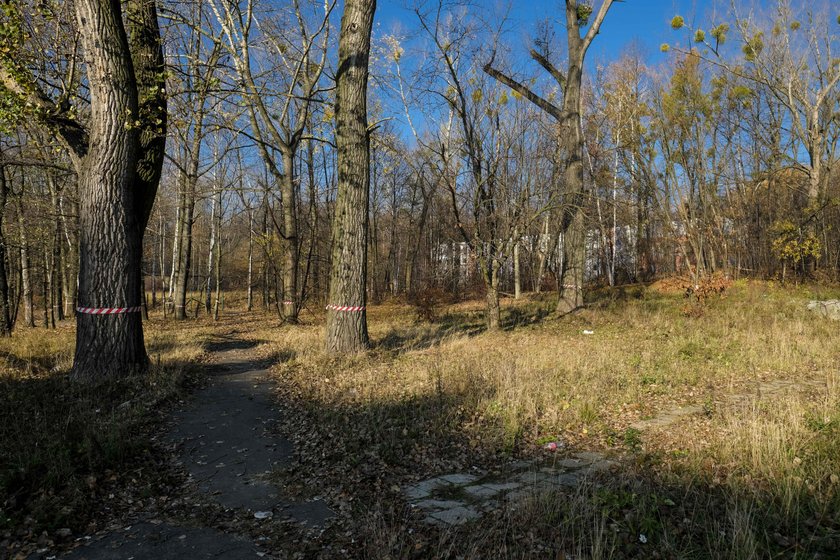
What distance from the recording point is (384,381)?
7.95 m

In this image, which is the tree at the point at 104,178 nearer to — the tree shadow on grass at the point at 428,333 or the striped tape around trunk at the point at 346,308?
the striped tape around trunk at the point at 346,308

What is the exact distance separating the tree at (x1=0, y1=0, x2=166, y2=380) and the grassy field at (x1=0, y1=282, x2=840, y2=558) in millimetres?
717

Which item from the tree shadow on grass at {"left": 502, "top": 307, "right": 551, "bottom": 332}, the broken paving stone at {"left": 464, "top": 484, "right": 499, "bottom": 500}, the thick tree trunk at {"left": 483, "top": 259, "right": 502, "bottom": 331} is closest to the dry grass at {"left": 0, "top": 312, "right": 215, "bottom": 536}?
the broken paving stone at {"left": 464, "top": 484, "right": 499, "bottom": 500}

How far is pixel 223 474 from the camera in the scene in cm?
496

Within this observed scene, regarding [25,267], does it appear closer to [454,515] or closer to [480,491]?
[480,491]

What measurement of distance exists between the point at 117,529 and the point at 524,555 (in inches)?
121

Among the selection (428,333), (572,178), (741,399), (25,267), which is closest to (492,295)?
(428,333)

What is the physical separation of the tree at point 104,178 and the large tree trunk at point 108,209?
1cm

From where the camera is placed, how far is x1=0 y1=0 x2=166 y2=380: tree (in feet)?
25.5

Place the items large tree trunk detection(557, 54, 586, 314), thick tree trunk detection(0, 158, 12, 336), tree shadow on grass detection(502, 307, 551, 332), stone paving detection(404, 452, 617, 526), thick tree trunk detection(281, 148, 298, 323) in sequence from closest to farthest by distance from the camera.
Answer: stone paving detection(404, 452, 617, 526)
thick tree trunk detection(0, 158, 12, 336)
tree shadow on grass detection(502, 307, 551, 332)
large tree trunk detection(557, 54, 586, 314)
thick tree trunk detection(281, 148, 298, 323)

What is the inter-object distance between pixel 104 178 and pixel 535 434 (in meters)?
7.46

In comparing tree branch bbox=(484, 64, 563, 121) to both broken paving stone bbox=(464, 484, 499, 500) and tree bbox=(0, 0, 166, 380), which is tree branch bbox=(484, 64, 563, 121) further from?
broken paving stone bbox=(464, 484, 499, 500)

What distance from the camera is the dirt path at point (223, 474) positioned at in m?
3.56

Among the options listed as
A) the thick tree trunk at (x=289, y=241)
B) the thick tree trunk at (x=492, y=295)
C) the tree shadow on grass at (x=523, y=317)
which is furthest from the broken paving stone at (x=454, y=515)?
the thick tree trunk at (x=289, y=241)
